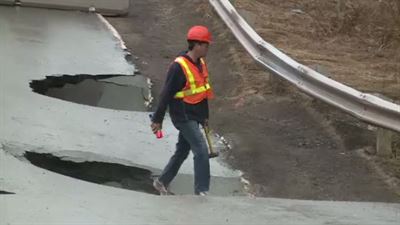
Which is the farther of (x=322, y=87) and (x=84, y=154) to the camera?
(x=322, y=87)

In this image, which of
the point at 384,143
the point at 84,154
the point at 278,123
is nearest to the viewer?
the point at 384,143

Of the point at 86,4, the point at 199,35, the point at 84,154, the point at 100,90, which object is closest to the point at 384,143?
the point at 199,35

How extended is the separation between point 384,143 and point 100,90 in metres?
4.42

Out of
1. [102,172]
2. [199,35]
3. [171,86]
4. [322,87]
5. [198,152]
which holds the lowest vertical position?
[102,172]

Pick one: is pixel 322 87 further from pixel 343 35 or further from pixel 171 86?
pixel 343 35

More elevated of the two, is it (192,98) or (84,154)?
(192,98)

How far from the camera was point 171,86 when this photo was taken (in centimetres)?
662

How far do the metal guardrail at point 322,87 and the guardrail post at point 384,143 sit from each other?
0.72 ft

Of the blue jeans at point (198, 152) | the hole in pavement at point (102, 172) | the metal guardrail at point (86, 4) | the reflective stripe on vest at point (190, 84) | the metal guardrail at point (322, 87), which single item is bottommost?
the hole in pavement at point (102, 172)

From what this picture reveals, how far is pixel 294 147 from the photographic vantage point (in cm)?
811

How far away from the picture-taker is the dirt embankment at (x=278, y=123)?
23.7ft

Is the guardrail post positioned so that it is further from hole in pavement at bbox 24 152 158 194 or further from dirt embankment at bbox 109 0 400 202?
hole in pavement at bbox 24 152 158 194

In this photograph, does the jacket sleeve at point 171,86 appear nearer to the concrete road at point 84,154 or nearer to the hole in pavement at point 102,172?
the concrete road at point 84,154

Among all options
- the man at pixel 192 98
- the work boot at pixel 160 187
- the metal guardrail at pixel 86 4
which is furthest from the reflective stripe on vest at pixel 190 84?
the metal guardrail at pixel 86 4
